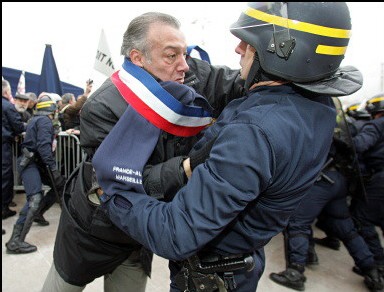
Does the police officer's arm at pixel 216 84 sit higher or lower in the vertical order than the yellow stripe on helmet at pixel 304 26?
lower

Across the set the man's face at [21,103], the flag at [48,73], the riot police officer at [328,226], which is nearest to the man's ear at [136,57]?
the riot police officer at [328,226]

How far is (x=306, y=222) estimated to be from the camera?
10.9ft

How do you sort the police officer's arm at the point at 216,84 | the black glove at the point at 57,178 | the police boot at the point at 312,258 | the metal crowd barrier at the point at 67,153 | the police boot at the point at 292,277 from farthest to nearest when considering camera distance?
the metal crowd barrier at the point at 67,153 → the black glove at the point at 57,178 → the police boot at the point at 312,258 → the police boot at the point at 292,277 → the police officer's arm at the point at 216,84

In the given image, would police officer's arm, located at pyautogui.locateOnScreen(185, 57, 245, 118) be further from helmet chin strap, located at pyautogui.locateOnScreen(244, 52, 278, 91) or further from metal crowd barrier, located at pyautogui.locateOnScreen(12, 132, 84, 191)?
metal crowd barrier, located at pyautogui.locateOnScreen(12, 132, 84, 191)

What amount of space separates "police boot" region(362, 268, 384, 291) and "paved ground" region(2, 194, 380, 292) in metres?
0.09

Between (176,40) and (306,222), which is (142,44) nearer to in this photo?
(176,40)

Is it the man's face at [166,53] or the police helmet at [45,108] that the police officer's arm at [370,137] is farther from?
the police helmet at [45,108]

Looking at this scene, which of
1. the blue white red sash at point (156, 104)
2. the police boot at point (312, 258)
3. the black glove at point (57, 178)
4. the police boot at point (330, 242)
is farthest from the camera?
the police boot at point (330, 242)

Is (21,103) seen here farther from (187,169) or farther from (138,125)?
(187,169)

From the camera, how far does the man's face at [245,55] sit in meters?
1.10

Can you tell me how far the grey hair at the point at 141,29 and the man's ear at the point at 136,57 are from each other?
0.02 meters

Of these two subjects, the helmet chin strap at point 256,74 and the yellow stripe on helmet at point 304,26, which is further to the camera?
the helmet chin strap at point 256,74


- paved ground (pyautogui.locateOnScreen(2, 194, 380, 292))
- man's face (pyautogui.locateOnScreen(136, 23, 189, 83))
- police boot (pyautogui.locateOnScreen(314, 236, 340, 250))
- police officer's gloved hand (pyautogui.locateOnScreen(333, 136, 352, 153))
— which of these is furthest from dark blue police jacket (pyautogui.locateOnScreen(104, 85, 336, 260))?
police boot (pyautogui.locateOnScreen(314, 236, 340, 250))

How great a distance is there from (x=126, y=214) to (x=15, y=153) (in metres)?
5.07
